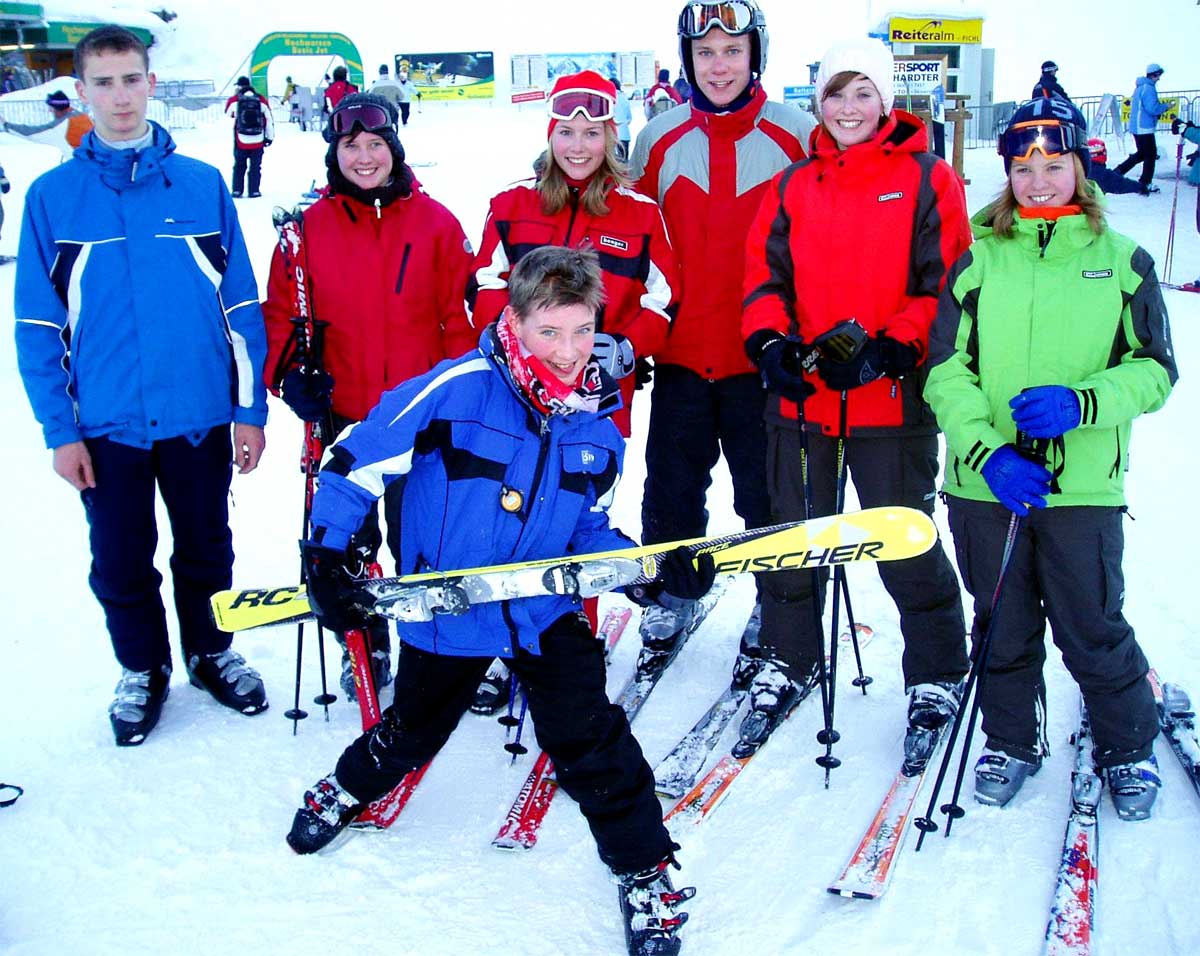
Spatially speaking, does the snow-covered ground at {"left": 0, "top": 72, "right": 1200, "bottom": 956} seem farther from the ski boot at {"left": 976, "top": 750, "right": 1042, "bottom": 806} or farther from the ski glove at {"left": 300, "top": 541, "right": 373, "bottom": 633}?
the ski glove at {"left": 300, "top": 541, "right": 373, "bottom": 633}

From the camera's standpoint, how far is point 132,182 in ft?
10.3

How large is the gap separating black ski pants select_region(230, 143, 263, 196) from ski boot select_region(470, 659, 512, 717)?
14336 mm

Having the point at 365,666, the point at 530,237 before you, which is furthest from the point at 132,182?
the point at 365,666

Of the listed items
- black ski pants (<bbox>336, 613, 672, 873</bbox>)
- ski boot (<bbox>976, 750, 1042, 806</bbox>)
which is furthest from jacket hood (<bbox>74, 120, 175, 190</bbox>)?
ski boot (<bbox>976, 750, 1042, 806</bbox>)

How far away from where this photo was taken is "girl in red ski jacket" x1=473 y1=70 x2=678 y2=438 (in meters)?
3.30

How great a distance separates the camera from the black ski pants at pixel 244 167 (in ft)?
52.7

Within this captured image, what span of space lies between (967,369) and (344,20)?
62462mm

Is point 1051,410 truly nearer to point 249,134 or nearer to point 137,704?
point 137,704

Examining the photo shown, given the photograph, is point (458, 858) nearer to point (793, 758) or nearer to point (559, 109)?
point (793, 758)

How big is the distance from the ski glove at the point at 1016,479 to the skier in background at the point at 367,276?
1.65 metres

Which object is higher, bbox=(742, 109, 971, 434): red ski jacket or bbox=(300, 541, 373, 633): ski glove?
bbox=(742, 109, 971, 434): red ski jacket

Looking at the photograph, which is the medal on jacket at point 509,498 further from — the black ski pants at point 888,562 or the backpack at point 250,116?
the backpack at point 250,116

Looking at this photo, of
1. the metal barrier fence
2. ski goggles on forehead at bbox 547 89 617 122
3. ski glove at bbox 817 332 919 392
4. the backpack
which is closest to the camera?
ski glove at bbox 817 332 919 392

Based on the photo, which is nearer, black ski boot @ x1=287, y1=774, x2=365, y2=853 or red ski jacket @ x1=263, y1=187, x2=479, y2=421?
black ski boot @ x1=287, y1=774, x2=365, y2=853
